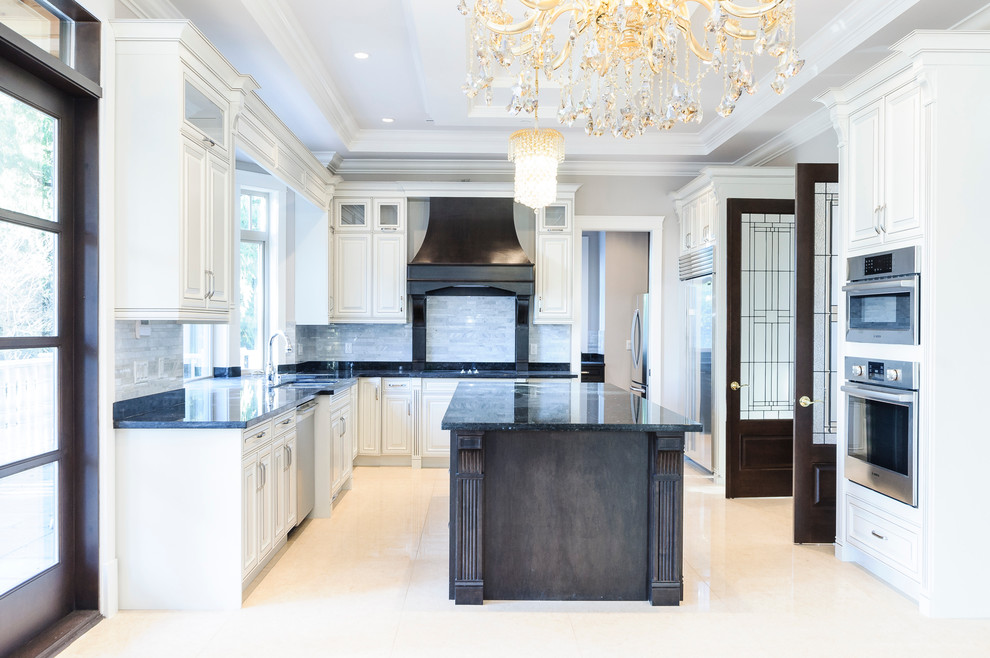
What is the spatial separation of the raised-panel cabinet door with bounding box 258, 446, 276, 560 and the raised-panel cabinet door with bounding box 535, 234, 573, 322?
3.28 m

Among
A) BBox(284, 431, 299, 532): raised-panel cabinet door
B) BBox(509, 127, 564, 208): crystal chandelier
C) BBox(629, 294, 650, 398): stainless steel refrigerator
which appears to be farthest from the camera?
BBox(629, 294, 650, 398): stainless steel refrigerator

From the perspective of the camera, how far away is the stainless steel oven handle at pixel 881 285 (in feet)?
9.82

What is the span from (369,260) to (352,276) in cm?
22

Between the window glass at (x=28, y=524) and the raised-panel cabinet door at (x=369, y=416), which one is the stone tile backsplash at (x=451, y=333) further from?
A: the window glass at (x=28, y=524)

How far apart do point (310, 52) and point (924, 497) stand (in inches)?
165

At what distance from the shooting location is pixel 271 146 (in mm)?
4266

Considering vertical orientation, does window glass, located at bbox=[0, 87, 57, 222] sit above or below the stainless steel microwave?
above

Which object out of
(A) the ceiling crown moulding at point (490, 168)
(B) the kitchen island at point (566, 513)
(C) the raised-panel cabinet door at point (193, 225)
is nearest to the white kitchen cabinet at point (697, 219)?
(A) the ceiling crown moulding at point (490, 168)

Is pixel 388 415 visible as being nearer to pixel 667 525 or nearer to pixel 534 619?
pixel 534 619

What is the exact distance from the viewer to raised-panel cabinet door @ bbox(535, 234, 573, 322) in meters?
6.05

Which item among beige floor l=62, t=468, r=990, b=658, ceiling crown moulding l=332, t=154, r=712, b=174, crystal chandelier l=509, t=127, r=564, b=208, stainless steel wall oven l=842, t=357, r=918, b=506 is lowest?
beige floor l=62, t=468, r=990, b=658

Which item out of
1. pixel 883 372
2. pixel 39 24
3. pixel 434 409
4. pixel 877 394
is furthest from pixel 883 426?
pixel 39 24

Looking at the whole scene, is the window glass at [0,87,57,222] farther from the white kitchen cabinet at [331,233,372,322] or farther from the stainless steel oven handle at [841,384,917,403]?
the stainless steel oven handle at [841,384,917,403]

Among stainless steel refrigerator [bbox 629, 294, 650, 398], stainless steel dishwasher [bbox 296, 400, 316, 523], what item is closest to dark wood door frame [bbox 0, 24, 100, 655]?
stainless steel dishwasher [bbox 296, 400, 316, 523]
